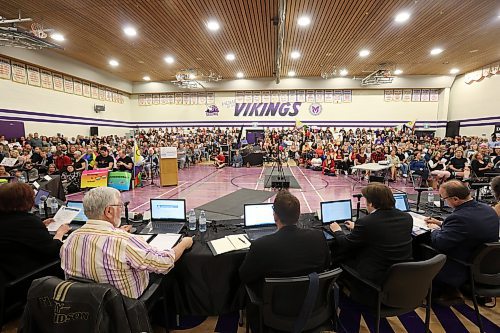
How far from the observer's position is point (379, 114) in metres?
18.6

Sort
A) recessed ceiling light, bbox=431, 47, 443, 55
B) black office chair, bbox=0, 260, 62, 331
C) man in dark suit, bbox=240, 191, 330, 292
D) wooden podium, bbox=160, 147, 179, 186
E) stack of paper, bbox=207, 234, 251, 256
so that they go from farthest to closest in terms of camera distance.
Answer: recessed ceiling light, bbox=431, 47, 443, 55
wooden podium, bbox=160, 147, 179, 186
stack of paper, bbox=207, 234, 251, 256
black office chair, bbox=0, 260, 62, 331
man in dark suit, bbox=240, 191, 330, 292

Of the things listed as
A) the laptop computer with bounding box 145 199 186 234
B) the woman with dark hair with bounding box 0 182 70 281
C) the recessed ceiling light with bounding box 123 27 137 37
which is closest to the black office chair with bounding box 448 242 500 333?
the laptop computer with bounding box 145 199 186 234

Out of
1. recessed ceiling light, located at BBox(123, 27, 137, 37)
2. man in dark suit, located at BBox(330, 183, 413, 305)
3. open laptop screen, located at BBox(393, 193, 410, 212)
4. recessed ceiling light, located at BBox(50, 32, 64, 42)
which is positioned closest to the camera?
man in dark suit, located at BBox(330, 183, 413, 305)

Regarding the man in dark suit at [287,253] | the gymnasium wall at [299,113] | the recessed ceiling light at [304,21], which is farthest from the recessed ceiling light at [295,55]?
the man in dark suit at [287,253]

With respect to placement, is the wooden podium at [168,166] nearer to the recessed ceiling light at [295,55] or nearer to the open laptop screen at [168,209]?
the open laptop screen at [168,209]

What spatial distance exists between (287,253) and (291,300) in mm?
262

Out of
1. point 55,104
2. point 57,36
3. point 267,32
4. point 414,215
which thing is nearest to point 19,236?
point 414,215

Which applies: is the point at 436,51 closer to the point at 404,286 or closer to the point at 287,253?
the point at 404,286

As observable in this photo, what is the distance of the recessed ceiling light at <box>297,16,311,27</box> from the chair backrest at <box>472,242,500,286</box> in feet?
26.9

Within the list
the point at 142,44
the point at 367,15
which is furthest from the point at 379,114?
the point at 142,44

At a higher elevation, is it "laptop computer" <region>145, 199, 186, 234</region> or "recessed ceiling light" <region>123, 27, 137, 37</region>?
"recessed ceiling light" <region>123, 27, 137, 37</region>

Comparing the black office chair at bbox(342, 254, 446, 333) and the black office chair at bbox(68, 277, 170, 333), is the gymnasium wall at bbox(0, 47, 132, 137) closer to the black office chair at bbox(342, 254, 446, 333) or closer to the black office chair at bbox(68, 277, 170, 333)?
the black office chair at bbox(68, 277, 170, 333)

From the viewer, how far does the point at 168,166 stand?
8469 millimetres

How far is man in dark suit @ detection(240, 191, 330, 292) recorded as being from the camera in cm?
164
